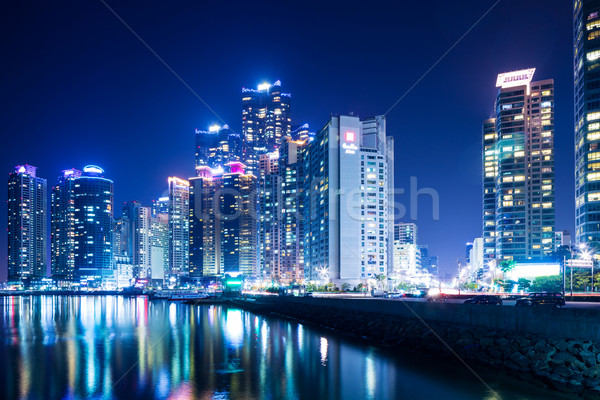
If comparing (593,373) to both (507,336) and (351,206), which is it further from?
(351,206)

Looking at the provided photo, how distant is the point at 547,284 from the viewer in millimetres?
94312

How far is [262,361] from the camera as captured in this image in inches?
1505

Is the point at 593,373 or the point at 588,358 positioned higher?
the point at 588,358

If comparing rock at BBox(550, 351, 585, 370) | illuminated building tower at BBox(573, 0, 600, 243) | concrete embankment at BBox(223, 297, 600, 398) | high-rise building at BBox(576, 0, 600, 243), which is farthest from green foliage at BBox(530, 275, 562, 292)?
rock at BBox(550, 351, 585, 370)

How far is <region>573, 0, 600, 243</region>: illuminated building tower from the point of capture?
5074 inches

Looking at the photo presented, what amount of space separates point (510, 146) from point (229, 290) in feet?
427

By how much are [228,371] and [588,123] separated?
13647 centimetres

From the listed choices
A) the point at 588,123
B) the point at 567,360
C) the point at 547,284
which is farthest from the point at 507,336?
the point at 588,123

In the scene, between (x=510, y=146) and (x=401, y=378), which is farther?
(x=510, y=146)

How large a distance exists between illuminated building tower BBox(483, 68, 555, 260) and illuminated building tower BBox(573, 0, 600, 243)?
48415mm

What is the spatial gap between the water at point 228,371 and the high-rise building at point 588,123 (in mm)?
110564

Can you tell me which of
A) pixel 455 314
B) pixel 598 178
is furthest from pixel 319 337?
pixel 598 178

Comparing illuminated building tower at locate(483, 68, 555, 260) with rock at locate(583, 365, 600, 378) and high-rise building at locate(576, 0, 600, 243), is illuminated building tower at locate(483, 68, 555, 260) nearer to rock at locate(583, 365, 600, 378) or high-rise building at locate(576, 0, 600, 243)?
high-rise building at locate(576, 0, 600, 243)

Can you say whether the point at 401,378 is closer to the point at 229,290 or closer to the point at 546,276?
the point at 546,276
